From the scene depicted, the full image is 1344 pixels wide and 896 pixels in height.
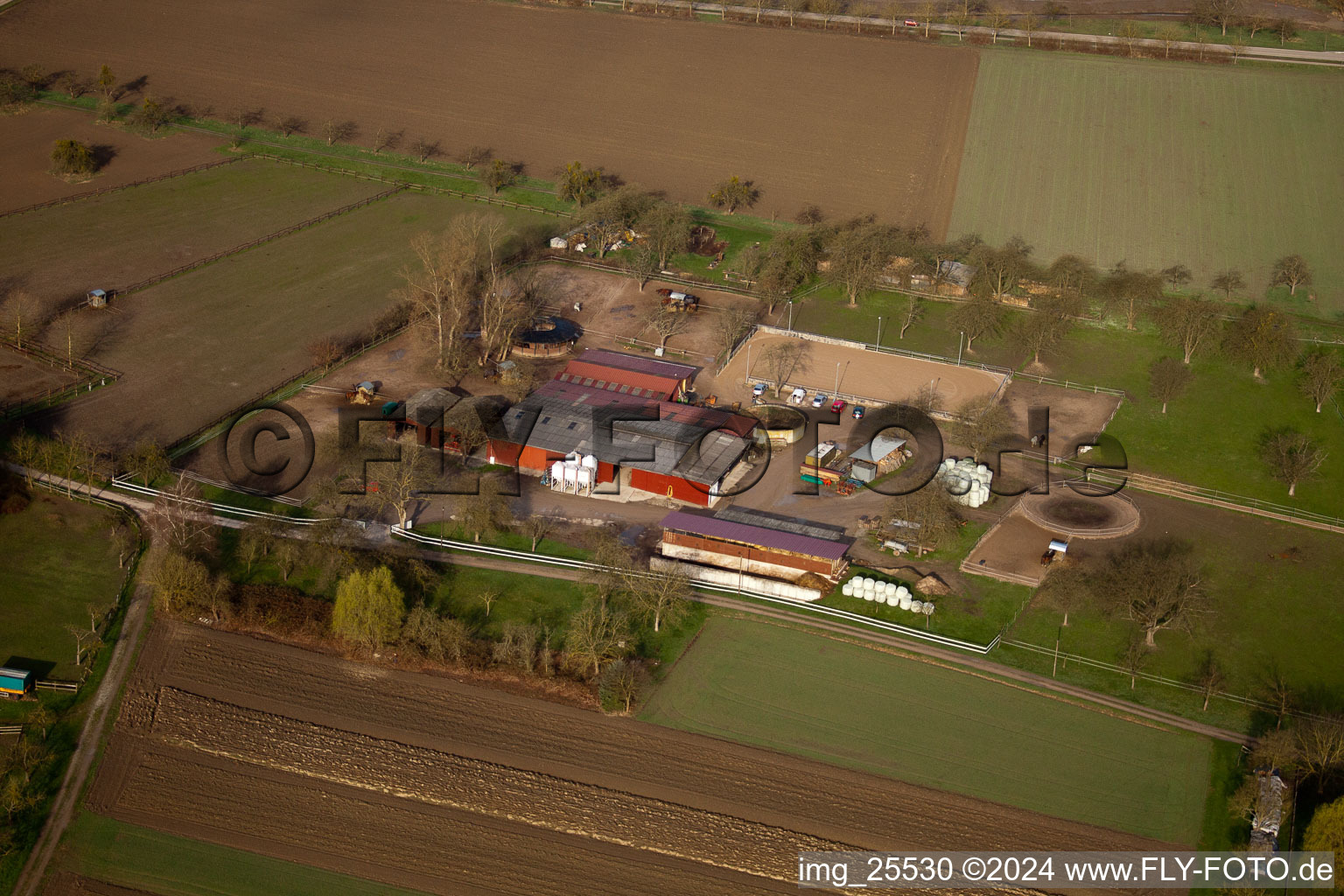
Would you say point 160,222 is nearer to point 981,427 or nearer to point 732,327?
point 732,327

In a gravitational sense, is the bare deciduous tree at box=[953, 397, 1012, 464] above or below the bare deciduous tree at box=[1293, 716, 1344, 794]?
above

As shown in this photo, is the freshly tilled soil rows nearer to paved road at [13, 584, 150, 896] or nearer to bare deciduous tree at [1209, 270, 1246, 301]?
paved road at [13, 584, 150, 896]

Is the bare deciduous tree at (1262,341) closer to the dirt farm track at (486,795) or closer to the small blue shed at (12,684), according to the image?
the dirt farm track at (486,795)

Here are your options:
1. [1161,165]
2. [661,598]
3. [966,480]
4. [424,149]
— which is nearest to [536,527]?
[661,598]

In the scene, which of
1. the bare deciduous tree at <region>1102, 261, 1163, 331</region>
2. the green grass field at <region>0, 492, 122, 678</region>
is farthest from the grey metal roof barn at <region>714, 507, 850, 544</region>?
the bare deciduous tree at <region>1102, 261, 1163, 331</region>

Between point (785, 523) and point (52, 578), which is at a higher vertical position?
point (785, 523)
